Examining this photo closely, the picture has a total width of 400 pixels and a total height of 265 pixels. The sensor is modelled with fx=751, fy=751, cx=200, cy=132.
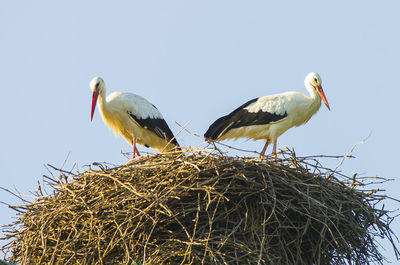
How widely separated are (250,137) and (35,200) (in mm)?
3411

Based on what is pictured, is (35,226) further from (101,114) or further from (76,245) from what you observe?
(101,114)

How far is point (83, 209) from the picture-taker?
20.5 feet

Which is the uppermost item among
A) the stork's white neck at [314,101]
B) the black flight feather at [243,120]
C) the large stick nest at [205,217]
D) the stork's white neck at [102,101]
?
the stork's white neck at [102,101]

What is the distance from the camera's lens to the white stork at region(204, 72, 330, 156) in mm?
9156

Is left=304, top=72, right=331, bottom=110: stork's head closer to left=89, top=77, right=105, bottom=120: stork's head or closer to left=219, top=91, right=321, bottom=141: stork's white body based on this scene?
left=219, top=91, right=321, bottom=141: stork's white body

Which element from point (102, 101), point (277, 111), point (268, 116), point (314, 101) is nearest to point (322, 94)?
point (314, 101)

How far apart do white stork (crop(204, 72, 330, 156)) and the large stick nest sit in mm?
2687

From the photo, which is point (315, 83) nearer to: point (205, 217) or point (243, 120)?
point (243, 120)

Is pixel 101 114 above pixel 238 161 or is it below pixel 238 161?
above

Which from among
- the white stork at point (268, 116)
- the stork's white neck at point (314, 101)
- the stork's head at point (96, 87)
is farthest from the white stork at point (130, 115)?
the stork's white neck at point (314, 101)

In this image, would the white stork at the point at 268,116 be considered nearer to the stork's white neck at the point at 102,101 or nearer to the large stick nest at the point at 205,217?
the stork's white neck at the point at 102,101

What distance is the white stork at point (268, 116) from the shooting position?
916cm

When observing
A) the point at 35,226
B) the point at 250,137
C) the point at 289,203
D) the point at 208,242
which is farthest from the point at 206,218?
the point at 250,137

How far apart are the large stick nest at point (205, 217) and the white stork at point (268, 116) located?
269cm
